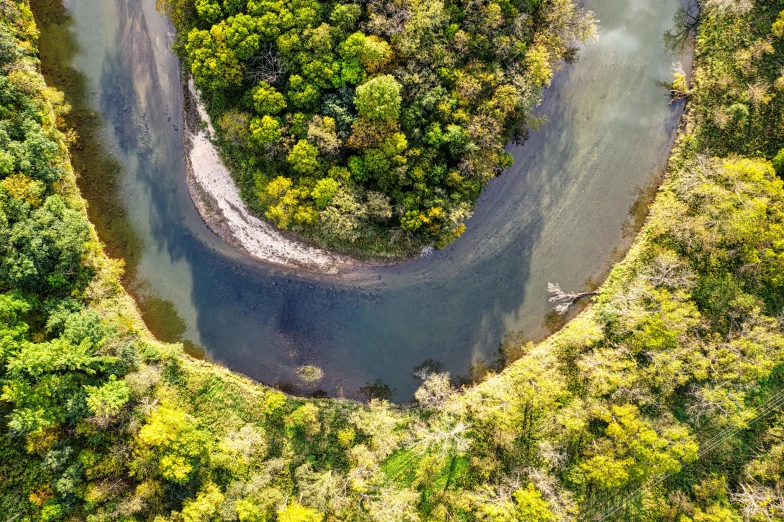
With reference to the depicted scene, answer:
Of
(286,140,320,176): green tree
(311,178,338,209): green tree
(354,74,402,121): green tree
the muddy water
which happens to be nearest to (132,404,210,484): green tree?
the muddy water

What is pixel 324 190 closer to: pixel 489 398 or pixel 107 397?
pixel 489 398

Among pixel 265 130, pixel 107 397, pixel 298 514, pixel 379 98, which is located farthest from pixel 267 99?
pixel 298 514

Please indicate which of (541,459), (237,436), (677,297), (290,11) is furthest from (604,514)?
(290,11)

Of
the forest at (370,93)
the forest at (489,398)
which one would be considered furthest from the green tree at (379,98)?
the forest at (489,398)

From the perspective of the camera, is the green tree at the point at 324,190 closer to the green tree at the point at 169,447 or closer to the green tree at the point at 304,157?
the green tree at the point at 304,157

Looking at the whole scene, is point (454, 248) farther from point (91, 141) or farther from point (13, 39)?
point (13, 39)

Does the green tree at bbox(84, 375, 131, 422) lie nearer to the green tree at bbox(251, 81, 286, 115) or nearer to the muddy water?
the muddy water
